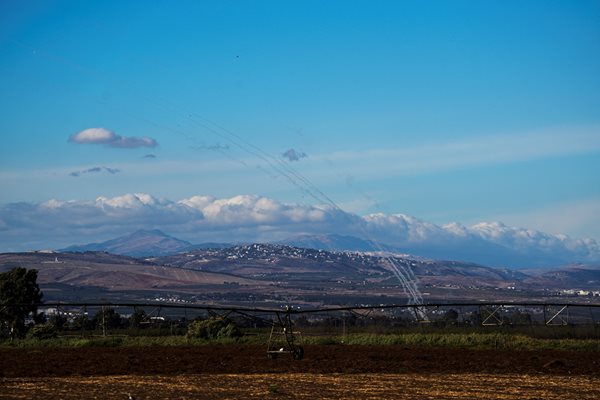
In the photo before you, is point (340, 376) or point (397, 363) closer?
point (340, 376)

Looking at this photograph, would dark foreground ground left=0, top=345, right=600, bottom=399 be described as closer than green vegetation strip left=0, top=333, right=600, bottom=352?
Yes

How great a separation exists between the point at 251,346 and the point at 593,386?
20930 mm

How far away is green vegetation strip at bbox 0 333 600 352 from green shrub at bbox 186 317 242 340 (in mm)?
1298

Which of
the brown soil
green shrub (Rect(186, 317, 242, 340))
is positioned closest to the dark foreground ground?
the brown soil

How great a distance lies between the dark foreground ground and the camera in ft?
86.5

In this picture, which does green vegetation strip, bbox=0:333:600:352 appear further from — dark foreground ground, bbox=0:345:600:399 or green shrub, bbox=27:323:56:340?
dark foreground ground, bbox=0:345:600:399

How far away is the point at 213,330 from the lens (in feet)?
174

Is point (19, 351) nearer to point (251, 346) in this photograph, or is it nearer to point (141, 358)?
point (141, 358)

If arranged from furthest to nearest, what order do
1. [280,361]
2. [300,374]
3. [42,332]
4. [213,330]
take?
1. [42,332]
2. [213,330]
3. [280,361]
4. [300,374]

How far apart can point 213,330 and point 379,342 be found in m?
9.19

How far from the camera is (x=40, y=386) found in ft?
91.1

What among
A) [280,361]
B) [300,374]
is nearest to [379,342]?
[280,361]

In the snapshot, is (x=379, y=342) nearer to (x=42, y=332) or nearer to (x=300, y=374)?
(x=42, y=332)

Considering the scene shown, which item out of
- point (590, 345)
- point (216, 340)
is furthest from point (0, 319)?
point (590, 345)
